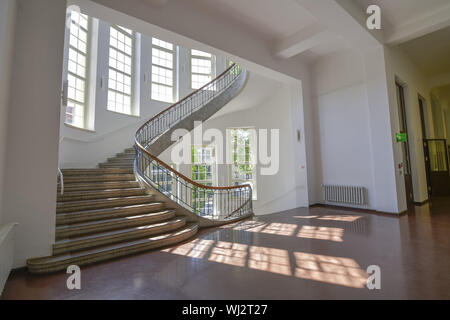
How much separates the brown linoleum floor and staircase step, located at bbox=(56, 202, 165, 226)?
33.9 inches

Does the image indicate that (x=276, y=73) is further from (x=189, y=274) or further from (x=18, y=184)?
(x=18, y=184)

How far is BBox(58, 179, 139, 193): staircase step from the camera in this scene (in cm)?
406

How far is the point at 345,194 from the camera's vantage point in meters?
5.92

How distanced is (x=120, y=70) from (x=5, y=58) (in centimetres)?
690

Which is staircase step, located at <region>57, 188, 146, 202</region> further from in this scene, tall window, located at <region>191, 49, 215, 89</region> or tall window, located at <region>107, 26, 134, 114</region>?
tall window, located at <region>191, 49, 215, 89</region>

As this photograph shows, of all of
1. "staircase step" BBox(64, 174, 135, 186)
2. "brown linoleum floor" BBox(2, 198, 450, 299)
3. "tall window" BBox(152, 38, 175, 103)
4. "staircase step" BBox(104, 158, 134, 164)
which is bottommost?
"brown linoleum floor" BBox(2, 198, 450, 299)

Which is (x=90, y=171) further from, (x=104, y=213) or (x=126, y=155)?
(x=126, y=155)

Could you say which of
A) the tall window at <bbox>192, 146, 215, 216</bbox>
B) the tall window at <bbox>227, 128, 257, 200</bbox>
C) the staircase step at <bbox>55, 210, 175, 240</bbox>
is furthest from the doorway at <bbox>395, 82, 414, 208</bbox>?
the tall window at <bbox>192, 146, 215, 216</bbox>

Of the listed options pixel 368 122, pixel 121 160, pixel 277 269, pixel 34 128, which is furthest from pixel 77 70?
pixel 368 122

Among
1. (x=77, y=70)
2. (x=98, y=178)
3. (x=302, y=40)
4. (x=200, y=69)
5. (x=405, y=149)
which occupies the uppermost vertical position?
(x=200, y=69)

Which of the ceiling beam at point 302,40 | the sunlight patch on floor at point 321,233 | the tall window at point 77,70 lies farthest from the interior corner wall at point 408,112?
the tall window at point 77,70

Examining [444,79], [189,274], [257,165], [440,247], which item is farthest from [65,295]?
[444,79]

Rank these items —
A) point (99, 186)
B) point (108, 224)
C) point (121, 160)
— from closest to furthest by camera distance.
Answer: point (108, 224) → point (99, 186) → point (121, 160)

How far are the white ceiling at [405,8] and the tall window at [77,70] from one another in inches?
313
